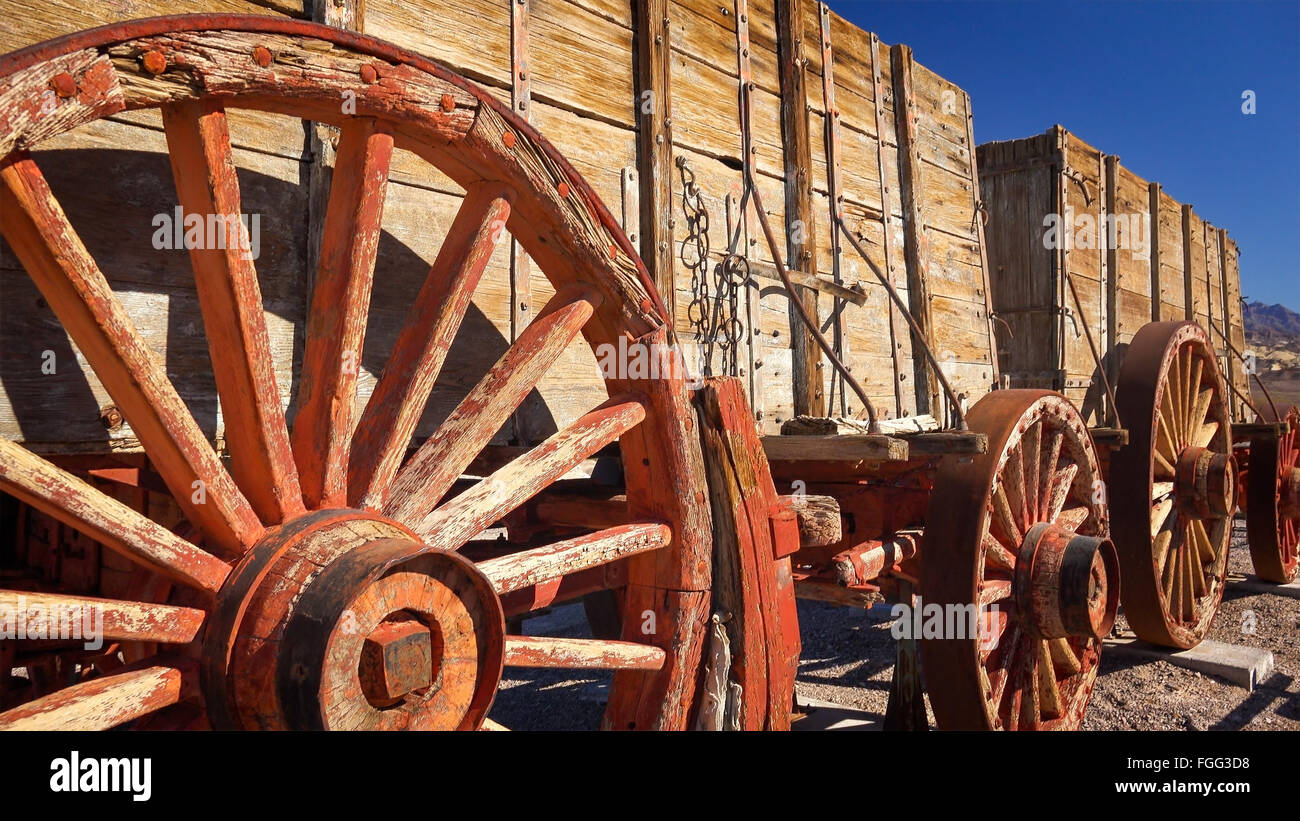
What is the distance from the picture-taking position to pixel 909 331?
4.01m

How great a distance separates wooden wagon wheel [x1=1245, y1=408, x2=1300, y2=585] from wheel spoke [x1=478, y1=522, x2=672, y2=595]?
17.9 ft

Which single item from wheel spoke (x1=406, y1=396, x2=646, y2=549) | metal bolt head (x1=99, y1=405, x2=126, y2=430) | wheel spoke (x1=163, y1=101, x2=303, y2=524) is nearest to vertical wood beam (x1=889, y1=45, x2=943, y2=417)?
wheel spoke (x1=406, y1=396, x2=646, y2=549)

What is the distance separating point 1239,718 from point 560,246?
4.08m

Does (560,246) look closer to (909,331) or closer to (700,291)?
(700,291)

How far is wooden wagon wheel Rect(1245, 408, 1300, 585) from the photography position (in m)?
5.99

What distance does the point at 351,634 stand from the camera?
4.90ft

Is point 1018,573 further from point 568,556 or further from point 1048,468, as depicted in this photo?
point 568,556

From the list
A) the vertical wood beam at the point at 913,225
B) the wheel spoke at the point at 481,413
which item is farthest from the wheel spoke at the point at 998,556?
the wheel spoke at the point at 481,413

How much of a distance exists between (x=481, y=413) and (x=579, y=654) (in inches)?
A: 24.5

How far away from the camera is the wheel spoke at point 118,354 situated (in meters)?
1.37

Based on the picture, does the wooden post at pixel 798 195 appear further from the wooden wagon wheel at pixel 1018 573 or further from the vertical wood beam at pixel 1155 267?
the vertical wood beam at pixel 1155 267

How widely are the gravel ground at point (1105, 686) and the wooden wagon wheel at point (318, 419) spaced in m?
2.49
